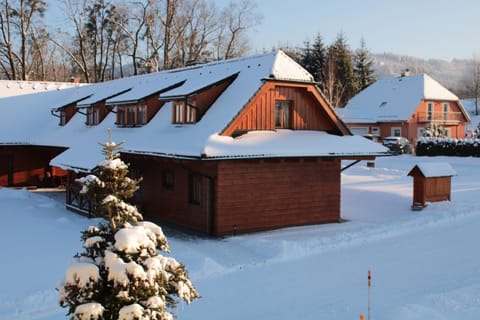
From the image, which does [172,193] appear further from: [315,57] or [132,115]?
[315,57]

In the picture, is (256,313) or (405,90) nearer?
(256,313)

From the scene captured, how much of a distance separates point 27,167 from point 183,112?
1388 cm

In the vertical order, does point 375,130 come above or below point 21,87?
below

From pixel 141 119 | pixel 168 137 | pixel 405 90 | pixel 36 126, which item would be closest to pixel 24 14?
pixel 36 126

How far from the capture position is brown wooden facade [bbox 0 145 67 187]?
27.6m

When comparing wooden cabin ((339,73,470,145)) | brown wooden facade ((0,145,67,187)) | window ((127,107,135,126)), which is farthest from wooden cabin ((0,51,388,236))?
wooden cabin ((339,73,470,145))

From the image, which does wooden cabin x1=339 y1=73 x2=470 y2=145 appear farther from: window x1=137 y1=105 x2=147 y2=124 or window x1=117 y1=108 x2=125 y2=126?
window x1=137 y1=105 x2=147 y2=124

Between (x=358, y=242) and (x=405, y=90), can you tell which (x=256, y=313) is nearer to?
(x=358, y=242)

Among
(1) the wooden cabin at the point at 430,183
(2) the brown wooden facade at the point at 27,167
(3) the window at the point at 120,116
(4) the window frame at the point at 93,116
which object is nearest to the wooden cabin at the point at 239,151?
(3) the window at the point at 120,116

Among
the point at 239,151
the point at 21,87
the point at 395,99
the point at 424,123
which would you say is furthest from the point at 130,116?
the point at 395,99

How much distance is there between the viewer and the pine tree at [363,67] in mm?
64456

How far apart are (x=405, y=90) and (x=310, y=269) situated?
4156 centimetres

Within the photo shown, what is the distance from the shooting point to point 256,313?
9.64 m

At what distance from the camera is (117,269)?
5824mm
